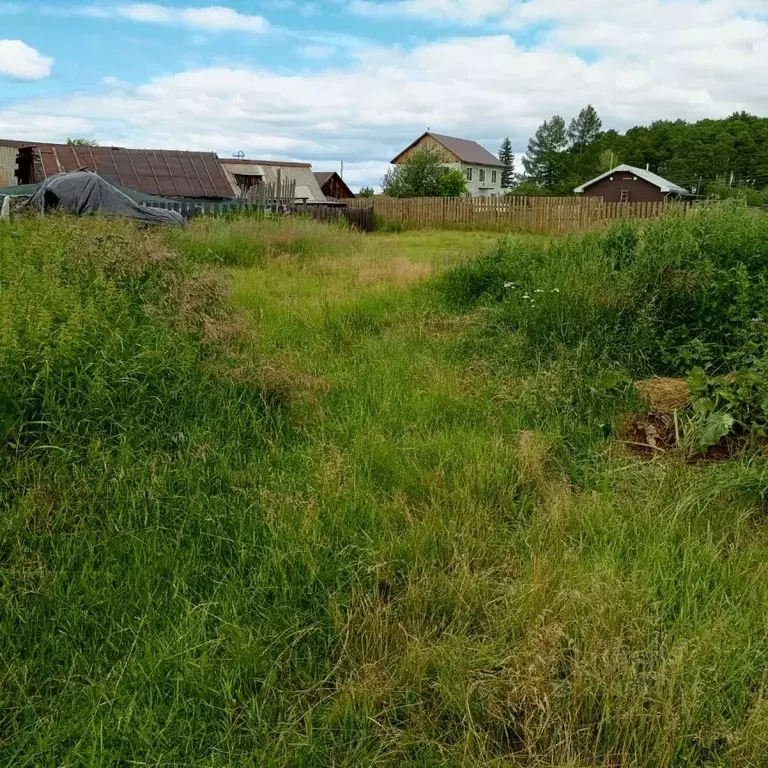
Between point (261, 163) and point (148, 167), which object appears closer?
point (148, 167)

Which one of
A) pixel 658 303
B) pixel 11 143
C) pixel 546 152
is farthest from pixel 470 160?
pixel 658 303

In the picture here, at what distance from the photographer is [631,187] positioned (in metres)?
41.5

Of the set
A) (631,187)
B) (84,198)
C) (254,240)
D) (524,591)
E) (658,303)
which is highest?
(631,187)

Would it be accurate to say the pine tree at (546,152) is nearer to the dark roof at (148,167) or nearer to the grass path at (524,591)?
the dark roof at (148,167)

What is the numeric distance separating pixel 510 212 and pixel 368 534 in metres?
19.9

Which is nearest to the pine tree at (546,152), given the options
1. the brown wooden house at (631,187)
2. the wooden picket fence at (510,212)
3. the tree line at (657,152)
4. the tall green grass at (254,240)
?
the tree line at (657,152)

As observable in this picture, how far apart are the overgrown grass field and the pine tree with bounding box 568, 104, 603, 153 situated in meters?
83.4

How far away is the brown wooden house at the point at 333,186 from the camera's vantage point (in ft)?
144

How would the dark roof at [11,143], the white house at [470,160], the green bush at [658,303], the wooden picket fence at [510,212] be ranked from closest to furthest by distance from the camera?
1. the green bush at [658,303]
2. the wooden picket fence at [510,212]
3. the dark roof at [11,143]
4. the white house at [470,160]

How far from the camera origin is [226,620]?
2.12 m

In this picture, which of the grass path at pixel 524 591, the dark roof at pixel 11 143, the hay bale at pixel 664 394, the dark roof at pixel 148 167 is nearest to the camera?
the grass path at pixel 524 591

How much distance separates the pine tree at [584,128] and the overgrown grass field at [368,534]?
83361mm

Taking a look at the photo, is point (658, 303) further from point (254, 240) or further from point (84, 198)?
point (84, 198)

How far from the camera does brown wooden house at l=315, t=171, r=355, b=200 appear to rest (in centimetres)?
4388
